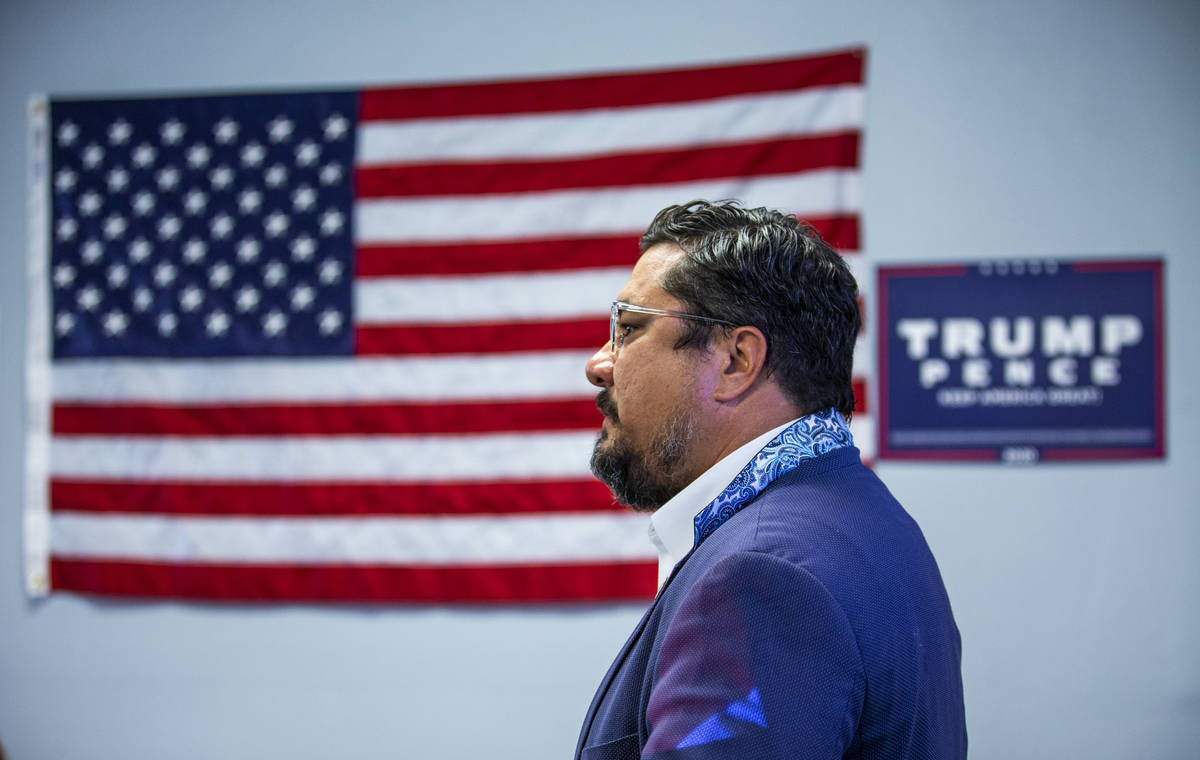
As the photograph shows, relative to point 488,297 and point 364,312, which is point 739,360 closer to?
point 488,297

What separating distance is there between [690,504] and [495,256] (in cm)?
132

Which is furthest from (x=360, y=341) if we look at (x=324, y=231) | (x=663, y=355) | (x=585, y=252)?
(x=663, y=355)

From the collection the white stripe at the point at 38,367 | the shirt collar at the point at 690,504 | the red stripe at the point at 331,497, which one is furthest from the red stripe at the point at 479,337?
the shirt collar at the point at 690,504

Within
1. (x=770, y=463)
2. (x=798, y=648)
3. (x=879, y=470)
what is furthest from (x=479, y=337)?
(x=798, y=648)

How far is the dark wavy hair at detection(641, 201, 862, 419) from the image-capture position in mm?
874

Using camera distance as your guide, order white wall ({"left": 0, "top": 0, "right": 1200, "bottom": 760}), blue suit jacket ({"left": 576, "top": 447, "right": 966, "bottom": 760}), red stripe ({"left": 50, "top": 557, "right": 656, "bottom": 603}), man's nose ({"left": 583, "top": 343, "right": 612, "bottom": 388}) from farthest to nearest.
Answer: red stripe ({"left": 50, "top": 557, "right": 656, "bottom": 603}), white wall ({"left": 0, "top": 0, "right": 1200, "bottom": 760}), man's nose ({"left": 583, "top": 343, "right": 612, "bottom": 388}), blue suit jacket ({"left": 576, "top": 447, "right": 966, "bottom": 760})

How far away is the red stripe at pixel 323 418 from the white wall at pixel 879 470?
0.29 meters

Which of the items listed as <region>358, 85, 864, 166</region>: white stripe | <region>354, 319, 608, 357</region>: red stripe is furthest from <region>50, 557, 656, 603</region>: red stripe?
<region>358, 85, 864, 166</region>: white stripe

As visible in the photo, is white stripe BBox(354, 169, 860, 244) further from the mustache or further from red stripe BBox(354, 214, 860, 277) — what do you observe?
the mustache

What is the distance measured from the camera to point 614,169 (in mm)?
2080

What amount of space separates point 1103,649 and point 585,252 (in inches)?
58.8

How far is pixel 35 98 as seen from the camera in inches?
90.5

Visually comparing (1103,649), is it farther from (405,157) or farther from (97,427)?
(97,427)

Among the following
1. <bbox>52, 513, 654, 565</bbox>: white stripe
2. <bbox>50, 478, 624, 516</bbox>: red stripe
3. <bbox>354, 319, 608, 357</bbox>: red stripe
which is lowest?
<bbox>52, 513, 654, 565</bbox>: white stripe
